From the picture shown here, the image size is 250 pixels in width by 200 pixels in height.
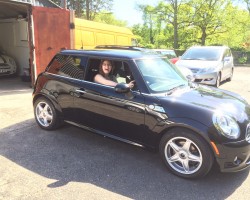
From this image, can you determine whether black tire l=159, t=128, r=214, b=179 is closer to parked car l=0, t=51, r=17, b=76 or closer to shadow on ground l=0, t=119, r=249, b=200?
shadow on ground l=0, t=119, r=249, b=200

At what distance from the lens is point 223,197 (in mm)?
3436

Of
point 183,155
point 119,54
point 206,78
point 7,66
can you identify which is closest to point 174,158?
point 183,155

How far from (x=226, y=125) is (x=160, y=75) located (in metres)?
1.41

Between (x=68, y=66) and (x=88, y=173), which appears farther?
(x=68, y=66)

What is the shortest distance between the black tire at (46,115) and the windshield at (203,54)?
7.33 m

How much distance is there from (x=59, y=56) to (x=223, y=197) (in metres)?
3.62

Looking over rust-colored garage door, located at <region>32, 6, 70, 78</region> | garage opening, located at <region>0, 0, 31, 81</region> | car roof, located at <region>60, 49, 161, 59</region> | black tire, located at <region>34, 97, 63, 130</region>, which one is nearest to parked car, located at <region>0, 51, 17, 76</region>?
garage opening, located at <region>0, 0, 31, 81</region>

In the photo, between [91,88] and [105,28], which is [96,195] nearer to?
[91,88]

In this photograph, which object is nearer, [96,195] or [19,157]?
[96,195]

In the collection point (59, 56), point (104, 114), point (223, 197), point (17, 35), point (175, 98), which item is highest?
point (17, 35)

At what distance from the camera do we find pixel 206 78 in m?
10.1

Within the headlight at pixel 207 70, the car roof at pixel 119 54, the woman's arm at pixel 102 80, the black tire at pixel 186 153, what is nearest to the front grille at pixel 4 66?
the headlight at pixel 207 70

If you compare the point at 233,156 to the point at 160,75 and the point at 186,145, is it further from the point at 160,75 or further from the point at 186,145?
the point at 160,75

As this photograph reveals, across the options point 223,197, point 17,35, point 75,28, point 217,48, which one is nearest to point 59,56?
point 223,197
